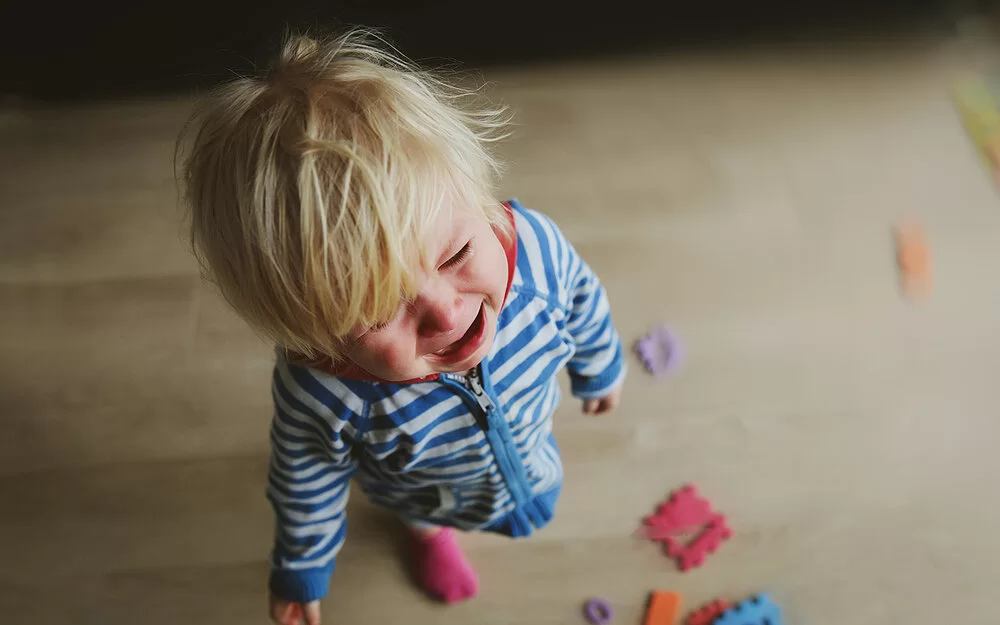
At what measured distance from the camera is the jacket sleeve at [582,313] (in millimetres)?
651

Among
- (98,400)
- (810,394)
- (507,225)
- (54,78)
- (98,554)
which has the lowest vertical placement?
(98,554)

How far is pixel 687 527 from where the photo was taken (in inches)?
38.1

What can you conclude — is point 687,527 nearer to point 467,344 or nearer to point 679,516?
point 679,516

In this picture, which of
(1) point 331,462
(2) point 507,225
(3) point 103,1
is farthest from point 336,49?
(3) point 103,1

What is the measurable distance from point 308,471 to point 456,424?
135mm

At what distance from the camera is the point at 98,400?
3.51ft

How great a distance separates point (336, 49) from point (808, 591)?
78 cm

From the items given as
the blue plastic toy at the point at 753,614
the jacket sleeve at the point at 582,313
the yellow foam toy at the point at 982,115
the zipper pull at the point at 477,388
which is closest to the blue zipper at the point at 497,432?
the zipper pull at the point at 477,388

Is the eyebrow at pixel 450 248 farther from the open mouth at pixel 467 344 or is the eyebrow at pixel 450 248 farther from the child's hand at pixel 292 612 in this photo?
the child's hand at pixel 292 612

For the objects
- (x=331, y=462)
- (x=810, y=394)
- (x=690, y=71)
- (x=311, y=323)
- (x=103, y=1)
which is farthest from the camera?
(x=690, y=71)

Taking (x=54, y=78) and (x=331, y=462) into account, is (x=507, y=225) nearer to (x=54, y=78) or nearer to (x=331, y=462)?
(x=331, y=462)

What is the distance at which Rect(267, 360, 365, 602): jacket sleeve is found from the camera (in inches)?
23.9

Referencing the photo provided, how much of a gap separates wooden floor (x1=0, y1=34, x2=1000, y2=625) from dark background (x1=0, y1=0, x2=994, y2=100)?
40mm

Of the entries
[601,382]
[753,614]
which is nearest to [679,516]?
[753,614]
